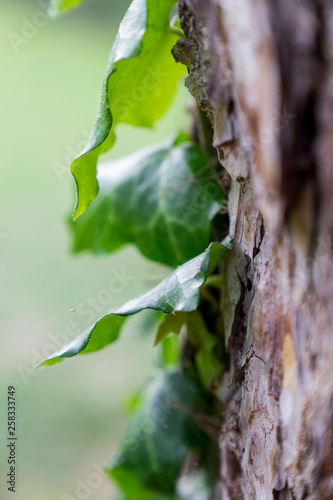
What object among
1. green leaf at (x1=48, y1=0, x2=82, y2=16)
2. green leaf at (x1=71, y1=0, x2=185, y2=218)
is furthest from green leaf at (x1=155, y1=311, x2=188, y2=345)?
green leaf at (x1=48, y1=0, x2=82, y2=16)

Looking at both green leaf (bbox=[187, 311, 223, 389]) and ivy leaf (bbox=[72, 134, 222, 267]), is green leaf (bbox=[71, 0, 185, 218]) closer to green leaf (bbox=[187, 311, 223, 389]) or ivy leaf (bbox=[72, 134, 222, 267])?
ivy leaf (bbox=[72, 134, 222, 267])

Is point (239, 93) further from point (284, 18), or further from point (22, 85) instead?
point (22, 85)

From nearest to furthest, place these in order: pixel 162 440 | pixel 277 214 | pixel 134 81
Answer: pixel 277 214, pixel 134 81, pixel 162 440

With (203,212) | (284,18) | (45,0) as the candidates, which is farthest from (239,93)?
(45,0)

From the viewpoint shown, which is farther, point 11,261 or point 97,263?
point 97,263

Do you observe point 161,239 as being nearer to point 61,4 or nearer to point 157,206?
point 157,206

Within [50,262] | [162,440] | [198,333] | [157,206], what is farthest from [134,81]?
[50,262]
